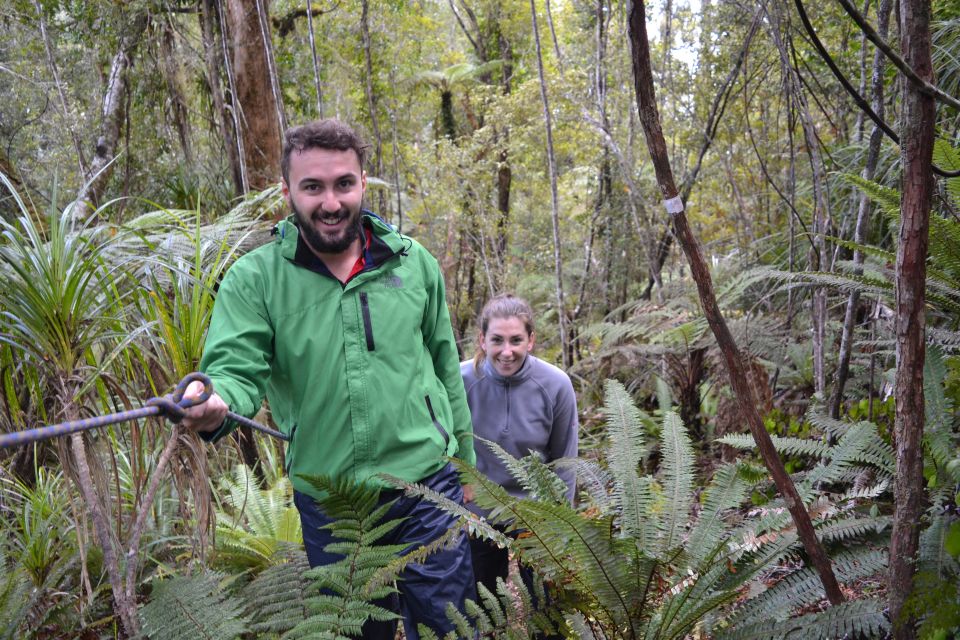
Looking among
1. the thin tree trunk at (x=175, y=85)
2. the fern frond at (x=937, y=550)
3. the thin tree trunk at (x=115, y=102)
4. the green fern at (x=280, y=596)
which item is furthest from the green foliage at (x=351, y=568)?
the thin tree trunk at (x=115, y=102)

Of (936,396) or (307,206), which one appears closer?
(307,206)

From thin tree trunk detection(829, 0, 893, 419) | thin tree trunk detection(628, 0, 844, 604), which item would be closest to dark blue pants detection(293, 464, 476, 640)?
thin tree trunk detection(628, 0, 844, 604)

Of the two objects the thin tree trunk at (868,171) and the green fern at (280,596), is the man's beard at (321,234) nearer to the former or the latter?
the green fern at (280,596)

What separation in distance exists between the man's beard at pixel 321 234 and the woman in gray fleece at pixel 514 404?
3.48ft

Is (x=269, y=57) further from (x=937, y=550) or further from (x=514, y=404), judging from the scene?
(x=937, y=550)

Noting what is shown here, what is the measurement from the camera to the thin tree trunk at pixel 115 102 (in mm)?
7957

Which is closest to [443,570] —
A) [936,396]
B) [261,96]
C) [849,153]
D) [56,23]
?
[936,396]

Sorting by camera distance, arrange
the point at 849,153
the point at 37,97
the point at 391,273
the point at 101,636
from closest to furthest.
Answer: the point at 391,273, the point at 101,636, the point at 849,153, the point at 37,97

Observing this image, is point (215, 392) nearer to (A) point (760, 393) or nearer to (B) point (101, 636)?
(B) point (101, 636)

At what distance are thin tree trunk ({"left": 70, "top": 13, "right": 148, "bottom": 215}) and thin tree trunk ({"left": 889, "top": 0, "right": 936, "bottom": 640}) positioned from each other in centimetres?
797

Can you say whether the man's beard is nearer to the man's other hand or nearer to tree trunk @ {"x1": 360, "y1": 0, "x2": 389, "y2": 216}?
the man's other hand

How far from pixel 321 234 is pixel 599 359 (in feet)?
16.9

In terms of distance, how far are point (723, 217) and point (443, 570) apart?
819 cm

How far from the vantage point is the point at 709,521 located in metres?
2.14
